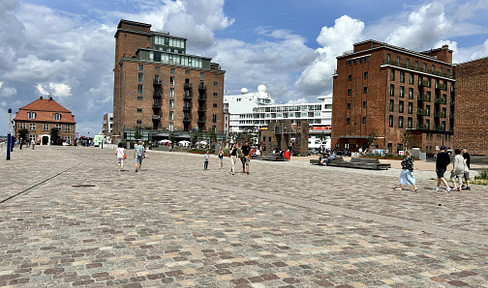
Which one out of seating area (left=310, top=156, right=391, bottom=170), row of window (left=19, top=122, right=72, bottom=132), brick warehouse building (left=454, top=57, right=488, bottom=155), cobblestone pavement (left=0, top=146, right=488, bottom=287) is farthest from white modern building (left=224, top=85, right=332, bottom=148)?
cobblestone pavement (left=0, top=146, right=488, bottom=287)

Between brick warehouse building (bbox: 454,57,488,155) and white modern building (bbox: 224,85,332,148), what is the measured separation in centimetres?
7222

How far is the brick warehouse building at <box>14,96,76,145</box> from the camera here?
277ft

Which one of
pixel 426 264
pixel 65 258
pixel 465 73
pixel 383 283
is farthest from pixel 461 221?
pixel 465 73

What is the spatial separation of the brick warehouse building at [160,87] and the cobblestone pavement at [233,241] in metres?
65.9

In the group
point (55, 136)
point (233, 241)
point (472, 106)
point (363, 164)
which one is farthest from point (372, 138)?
point (55, 136)

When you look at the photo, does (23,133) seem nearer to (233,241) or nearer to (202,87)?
(202,87)

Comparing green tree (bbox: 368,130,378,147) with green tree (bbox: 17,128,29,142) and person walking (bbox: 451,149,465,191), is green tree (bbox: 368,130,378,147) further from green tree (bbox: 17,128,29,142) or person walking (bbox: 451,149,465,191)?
green tree (bbox: 17,128,29,142)

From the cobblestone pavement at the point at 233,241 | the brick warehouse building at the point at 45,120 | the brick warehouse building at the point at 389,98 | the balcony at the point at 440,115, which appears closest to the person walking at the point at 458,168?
the cobblestone pavement at the point at 233,241

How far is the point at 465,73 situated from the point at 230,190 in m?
33.3

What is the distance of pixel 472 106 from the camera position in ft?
113

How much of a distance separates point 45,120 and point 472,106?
87589 mm

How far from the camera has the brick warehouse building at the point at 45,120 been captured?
84438mm

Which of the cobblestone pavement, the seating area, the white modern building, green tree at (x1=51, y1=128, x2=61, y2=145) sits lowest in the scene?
the cobblestone pavement

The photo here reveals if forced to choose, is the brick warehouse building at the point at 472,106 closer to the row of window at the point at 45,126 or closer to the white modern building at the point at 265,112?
the white modern building at the point at 265,112
